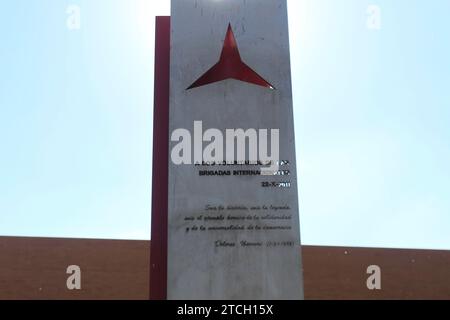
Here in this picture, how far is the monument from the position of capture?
5.38 meters

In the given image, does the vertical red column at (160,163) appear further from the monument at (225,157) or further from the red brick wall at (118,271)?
the red brick wall at (118,271)

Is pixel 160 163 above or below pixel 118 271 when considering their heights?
above

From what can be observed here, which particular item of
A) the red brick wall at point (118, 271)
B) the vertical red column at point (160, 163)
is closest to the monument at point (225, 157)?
the vertical red column at point (160, 163)

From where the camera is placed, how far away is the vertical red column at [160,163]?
5.44m

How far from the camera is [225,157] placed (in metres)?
5.61

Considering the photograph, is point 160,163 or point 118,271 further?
point 118,271

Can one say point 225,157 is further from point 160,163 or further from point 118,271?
point 118,271

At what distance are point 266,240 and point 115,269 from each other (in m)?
9.09

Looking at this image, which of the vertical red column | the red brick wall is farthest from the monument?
the red brick wall

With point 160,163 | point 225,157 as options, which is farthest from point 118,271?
point 225,157

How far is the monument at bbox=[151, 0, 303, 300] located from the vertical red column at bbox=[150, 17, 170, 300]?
0.01 m

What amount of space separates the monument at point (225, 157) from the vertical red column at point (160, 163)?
1 cm

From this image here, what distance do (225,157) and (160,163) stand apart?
2.21ft
